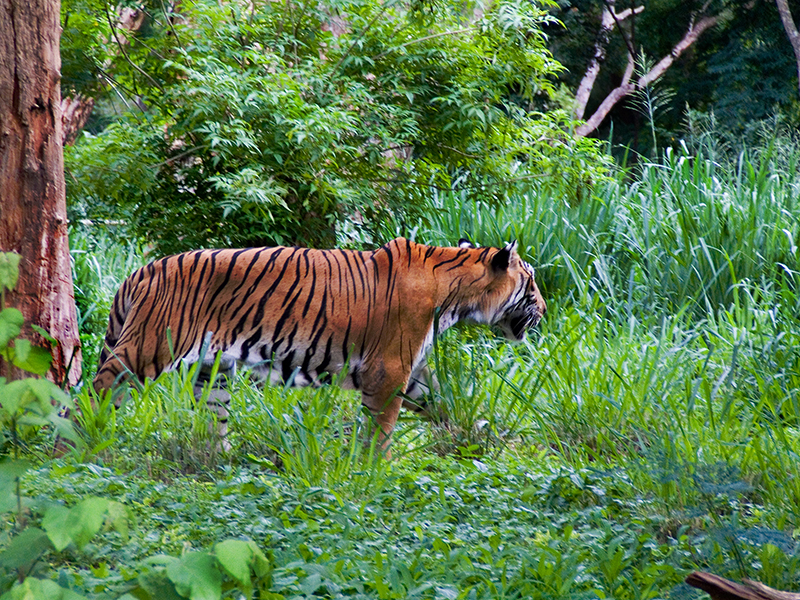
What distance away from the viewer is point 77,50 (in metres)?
5.54

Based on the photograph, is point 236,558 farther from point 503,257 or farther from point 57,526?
point 503,257

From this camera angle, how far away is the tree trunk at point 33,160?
4176 mm

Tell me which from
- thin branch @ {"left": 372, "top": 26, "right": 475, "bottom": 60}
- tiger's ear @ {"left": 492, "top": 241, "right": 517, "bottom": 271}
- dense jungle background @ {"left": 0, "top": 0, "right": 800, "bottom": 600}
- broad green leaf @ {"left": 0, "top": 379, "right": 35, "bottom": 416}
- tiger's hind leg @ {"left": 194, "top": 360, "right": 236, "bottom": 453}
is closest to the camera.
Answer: broad green leaf @ {"left": 0, "top": 379, "right": 35, "bottom": 416}

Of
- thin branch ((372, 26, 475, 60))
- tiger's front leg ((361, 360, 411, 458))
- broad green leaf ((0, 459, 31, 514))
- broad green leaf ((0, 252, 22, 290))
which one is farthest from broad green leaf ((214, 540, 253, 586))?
thin branch ((372, 26, 475, 60))

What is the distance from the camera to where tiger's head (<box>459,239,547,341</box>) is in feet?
15.0

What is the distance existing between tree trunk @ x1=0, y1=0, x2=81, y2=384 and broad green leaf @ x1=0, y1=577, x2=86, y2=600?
10.8 feet

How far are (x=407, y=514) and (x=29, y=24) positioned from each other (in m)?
3.26

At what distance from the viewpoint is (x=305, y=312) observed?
4.35 metres

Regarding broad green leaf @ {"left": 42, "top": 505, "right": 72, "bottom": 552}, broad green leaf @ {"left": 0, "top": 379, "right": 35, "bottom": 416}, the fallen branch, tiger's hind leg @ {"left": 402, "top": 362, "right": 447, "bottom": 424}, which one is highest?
broad green leaf @ {"left": 0, "top": 379, "right": 35, "bottom": 416}

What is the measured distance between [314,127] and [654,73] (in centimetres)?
1217

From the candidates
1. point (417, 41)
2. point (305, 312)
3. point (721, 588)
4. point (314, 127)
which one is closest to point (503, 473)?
point (305, 312)

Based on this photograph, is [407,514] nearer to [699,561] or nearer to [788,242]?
[699,561]

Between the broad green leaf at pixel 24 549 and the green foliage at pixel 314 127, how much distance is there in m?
3.54

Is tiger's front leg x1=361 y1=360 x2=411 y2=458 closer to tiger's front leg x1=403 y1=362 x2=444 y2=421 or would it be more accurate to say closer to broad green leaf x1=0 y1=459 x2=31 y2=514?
tiger's front leg x1=403 y1=362 x2=444 y2=421
